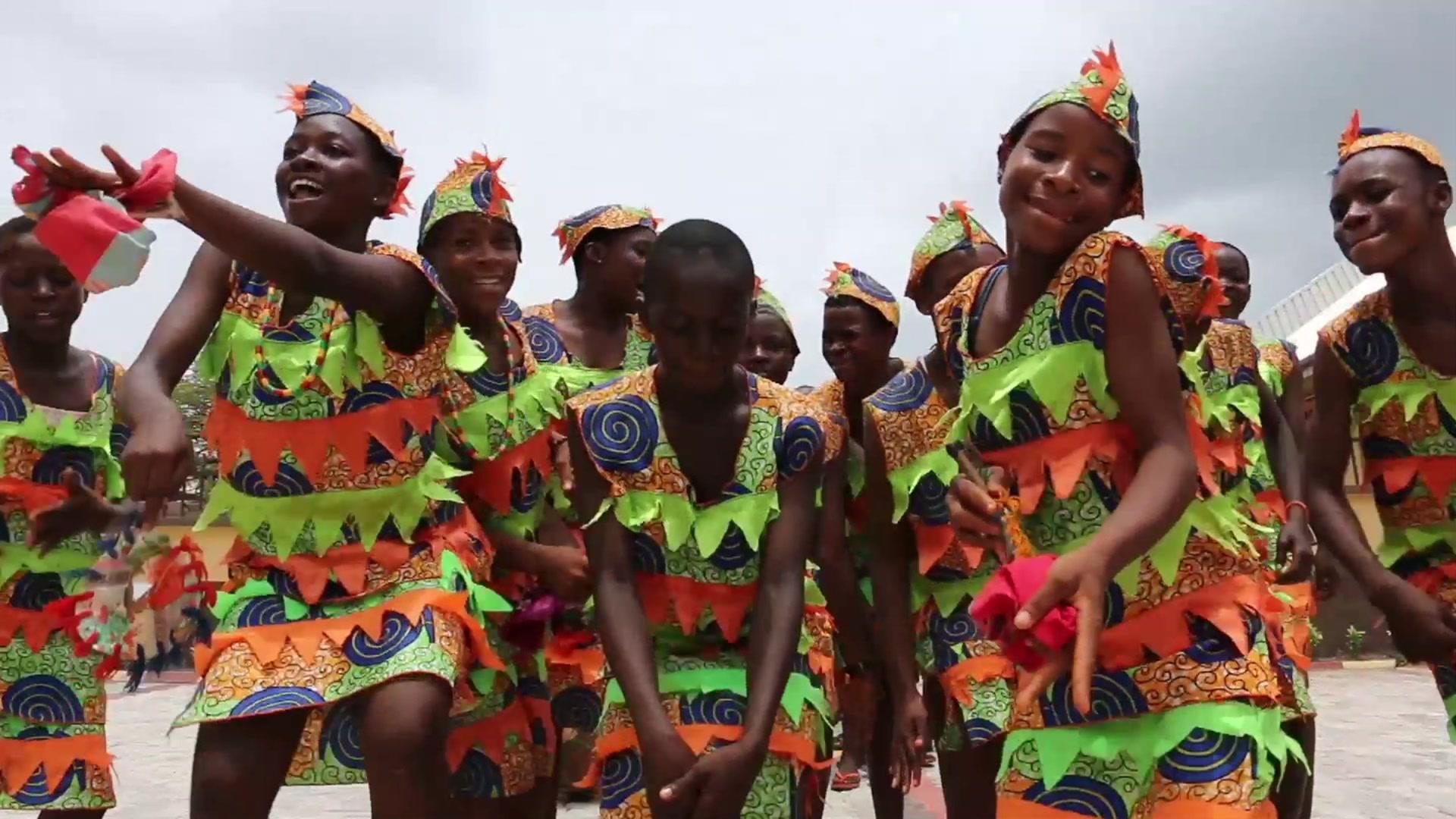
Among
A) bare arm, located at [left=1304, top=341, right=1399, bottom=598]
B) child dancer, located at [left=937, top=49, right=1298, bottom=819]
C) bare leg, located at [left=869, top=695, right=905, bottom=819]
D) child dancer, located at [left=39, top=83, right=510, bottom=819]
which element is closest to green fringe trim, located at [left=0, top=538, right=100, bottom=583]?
child dancer, located at [left=39, top=83, right=510, bottom=819]

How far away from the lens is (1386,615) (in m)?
3.65

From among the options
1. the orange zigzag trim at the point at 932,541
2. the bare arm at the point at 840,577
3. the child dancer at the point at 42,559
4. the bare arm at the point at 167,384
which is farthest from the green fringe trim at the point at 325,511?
the child dancer at the point at 42,559

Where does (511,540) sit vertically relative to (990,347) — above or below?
below

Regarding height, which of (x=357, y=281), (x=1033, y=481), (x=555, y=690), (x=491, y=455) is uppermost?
(x=357, y=281)

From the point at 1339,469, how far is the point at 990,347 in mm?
→ 1787

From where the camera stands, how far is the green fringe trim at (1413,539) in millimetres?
3730

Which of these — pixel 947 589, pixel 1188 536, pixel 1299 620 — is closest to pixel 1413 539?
pixel 1299 620

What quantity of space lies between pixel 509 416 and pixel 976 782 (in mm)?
1815

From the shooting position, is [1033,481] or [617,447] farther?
[617,447]

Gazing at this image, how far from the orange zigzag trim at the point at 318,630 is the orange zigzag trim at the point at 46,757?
188cm

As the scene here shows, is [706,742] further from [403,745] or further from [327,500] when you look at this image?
A: [327,500]

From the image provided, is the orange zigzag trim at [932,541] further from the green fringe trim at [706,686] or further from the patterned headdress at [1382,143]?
the patterned headdress at [1382,143]

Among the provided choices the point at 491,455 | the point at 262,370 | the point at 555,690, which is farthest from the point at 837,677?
the point at 262,370

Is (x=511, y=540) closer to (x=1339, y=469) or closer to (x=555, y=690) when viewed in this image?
(x=555, y=690)
